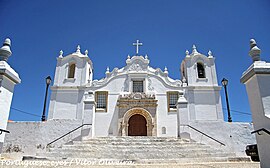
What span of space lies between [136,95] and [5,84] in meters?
10.8

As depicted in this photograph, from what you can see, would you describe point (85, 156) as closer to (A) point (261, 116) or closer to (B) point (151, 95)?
A: (A) point (261, 116)

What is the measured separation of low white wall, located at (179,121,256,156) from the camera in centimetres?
1259

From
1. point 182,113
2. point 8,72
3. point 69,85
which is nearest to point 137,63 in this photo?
point 69,85

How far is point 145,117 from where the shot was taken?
14.5 metres

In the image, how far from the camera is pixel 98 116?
14336 millimetres

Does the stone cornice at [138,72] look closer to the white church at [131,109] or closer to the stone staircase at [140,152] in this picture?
the white church at [131,109]

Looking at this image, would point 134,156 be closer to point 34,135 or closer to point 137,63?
point 34,135

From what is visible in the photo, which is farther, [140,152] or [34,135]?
[34,135]

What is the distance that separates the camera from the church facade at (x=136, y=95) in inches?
557

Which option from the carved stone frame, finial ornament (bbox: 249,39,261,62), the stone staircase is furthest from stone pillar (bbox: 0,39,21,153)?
the carved stone frame

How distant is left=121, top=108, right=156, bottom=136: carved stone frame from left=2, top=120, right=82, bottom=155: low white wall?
9.80ft

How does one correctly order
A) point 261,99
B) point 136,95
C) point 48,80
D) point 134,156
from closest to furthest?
point 261,99
point 134,156
point 48,80
point 136,95

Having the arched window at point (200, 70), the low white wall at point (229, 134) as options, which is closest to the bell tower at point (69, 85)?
the low white wall at point (229, 134)

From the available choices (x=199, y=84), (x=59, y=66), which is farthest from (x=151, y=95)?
(x=59, y=66)
